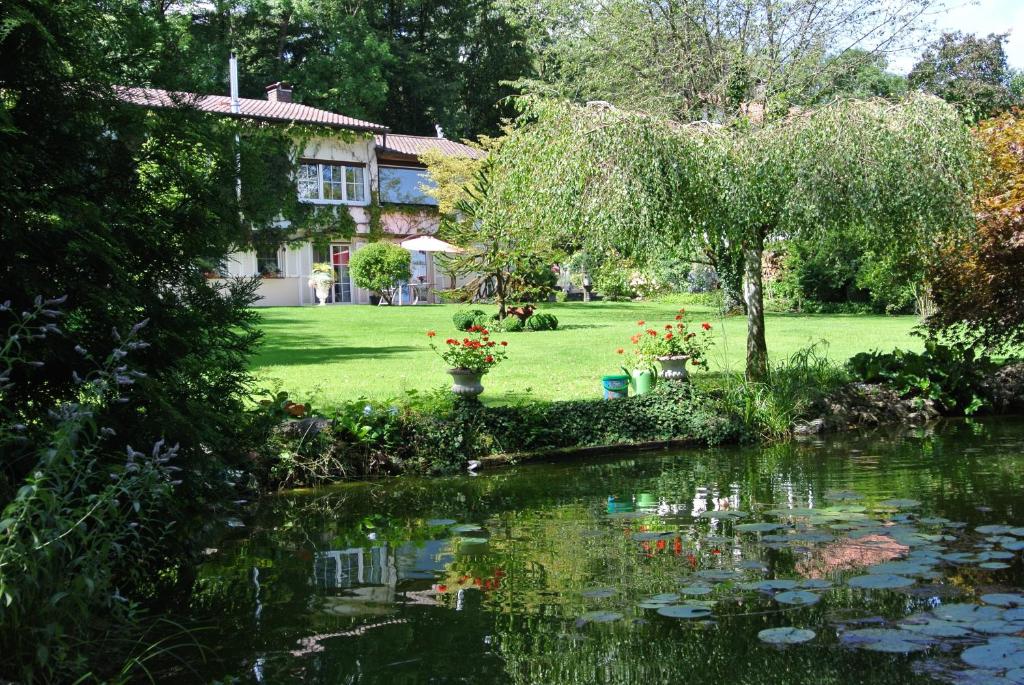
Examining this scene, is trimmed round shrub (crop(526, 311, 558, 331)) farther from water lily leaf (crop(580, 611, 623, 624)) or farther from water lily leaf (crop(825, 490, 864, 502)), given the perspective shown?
water lily leaf (crop(580, 611, 623, 624))

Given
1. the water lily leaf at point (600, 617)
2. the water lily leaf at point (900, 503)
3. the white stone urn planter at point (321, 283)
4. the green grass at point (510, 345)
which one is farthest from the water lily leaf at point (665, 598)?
the white stone urn planter at point (321, 283)

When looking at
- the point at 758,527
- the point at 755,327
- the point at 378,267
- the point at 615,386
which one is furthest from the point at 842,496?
the point at 378,267

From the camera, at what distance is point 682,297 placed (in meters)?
32.6

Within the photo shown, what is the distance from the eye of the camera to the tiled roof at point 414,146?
110 ft

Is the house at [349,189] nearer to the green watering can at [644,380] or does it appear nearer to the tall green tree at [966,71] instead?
the tall green tree at [966,71]

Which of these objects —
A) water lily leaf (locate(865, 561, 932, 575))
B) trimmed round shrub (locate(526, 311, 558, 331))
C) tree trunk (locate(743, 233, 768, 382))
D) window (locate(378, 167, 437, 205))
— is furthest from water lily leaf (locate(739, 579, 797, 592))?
window (locate(378, 167, 437, 205))

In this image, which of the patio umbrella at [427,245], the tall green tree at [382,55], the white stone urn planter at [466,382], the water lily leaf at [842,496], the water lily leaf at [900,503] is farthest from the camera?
the tall green tree at [382,55]

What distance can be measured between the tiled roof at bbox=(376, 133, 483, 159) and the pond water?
25095mm

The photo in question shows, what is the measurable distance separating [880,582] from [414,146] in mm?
31641

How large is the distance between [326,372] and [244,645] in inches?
378

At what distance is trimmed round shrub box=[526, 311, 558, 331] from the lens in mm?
21766

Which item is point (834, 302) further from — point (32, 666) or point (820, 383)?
point (32, 666)

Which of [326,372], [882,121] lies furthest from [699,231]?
[326,372]

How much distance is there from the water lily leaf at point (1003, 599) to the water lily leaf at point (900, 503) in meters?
2.42
